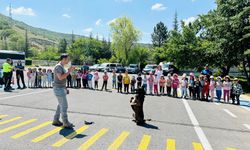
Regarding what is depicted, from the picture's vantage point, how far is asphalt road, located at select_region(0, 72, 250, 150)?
20.6 ft

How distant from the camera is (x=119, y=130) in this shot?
25.0 ft

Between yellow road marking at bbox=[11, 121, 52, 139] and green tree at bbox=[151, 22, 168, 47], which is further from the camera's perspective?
green tree at bbox=[151, 22, 168, 47]

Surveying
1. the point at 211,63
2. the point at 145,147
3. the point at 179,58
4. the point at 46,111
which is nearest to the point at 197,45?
the point at 179,58

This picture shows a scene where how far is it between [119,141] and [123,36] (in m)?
61.0

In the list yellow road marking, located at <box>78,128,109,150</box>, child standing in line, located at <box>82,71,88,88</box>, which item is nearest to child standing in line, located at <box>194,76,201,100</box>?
child standing in line, located at <box>82,71,88,88</box>

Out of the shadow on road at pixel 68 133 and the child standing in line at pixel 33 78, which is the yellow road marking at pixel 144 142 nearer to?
the shadow on road at pixel 68 133

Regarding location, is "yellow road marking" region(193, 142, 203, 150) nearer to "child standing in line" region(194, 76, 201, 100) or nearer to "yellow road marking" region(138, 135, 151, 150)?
"yellow road marking" region(138, 135, 151, 150)

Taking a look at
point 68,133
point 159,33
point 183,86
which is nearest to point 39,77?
point 183,86

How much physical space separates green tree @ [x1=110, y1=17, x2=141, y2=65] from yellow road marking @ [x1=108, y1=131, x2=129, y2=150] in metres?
59.9

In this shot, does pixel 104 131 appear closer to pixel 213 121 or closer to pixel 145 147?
pixel 145 147

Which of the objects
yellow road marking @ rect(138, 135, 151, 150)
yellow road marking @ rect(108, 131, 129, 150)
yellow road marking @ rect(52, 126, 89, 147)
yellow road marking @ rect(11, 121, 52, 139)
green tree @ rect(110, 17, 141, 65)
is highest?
green tree @ rect(110, 17, 141, 65)

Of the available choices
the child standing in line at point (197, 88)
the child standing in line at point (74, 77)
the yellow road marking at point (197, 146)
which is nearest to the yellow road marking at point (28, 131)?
the yellow road marking at point (197, 146)

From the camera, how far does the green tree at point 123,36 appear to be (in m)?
66.4

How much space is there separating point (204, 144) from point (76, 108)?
597cm
